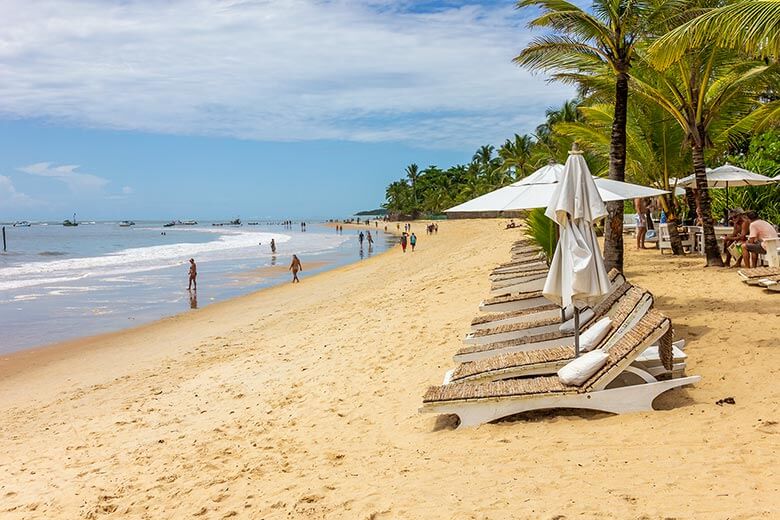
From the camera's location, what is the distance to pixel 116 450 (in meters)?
5.77

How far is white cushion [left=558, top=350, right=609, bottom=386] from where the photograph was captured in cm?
450

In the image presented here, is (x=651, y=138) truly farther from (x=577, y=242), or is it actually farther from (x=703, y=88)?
(x=577, y=242)

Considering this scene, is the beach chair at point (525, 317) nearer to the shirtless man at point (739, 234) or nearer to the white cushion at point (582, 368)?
the white cushion at point (582, 368)

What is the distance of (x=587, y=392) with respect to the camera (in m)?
4.45

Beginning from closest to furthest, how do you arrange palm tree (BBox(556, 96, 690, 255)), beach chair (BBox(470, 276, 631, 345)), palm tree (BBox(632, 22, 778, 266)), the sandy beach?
1. the sandy beach
2. beach chair (BBox(470, 276, 631, 345))
3. palm tree (BBox(632, 22, 778, 266))
4. palm tree (BBox(556, 96, 690, 255))

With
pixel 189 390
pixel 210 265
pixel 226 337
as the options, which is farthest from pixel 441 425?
pixel 210 265

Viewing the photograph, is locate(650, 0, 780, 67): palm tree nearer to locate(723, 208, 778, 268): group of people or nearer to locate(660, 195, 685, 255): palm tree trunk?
locate(723, 208, 778, 268): group of people

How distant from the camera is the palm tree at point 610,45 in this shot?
908cm

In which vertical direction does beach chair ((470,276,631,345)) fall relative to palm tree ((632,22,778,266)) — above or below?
below

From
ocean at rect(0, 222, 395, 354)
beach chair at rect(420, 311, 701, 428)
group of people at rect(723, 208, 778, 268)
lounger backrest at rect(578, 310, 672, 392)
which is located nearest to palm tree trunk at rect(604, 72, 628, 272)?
group of people at rect(723, 208, 778, 268)

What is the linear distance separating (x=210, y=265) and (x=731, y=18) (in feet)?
96.9

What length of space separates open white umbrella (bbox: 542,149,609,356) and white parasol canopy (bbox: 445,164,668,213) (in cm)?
204

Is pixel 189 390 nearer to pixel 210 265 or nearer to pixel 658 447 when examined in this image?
pixel 658 447

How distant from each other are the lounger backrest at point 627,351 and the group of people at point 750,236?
6851 millimetres
